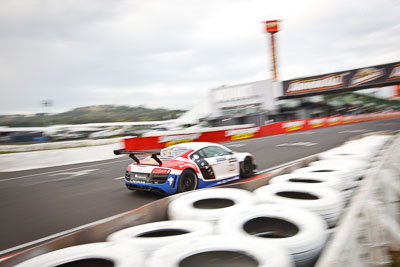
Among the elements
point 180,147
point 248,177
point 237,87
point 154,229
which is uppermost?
point 237,87

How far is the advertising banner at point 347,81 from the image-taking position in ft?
110

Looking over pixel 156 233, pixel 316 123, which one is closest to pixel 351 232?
pixel 156 233

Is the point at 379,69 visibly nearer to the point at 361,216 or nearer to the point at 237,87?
the point at 237,87

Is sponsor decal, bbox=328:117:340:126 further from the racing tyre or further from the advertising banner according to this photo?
the racing tyre

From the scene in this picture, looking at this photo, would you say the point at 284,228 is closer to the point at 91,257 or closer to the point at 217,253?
the point at 217,253

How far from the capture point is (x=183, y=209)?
3324 mm

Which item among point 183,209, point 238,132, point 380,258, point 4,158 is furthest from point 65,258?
point 238,132

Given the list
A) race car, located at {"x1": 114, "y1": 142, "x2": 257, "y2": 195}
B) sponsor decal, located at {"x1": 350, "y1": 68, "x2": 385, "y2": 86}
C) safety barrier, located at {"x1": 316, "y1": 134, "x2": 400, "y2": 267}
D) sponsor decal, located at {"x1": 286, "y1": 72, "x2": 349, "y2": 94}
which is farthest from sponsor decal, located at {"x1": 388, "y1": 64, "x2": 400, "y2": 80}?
safety barrier, located at {"x1": 316, "y1": 134, "x2": 400, "y2": 267}

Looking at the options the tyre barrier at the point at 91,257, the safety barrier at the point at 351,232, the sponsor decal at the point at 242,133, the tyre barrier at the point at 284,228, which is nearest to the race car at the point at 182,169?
the safety barrier at the point at 351,232

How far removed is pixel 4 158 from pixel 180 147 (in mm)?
9913

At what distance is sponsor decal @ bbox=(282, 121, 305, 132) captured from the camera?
27.1m

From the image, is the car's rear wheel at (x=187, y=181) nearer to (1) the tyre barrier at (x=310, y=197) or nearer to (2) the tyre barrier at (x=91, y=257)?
(1) the tyre barrier at (x=310, y=197)

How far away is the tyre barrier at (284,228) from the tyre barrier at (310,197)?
0.93ft

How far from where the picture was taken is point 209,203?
3967mm
